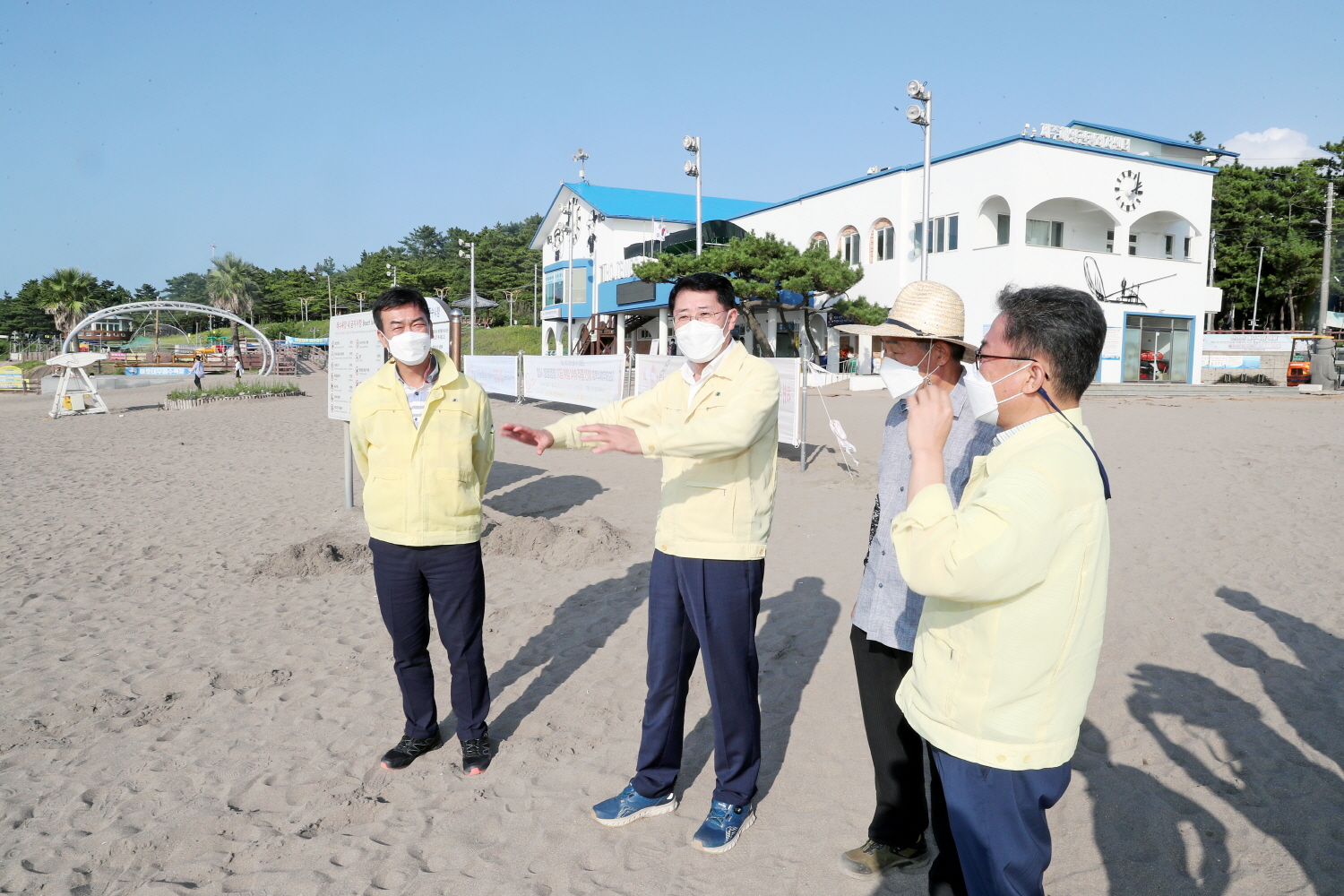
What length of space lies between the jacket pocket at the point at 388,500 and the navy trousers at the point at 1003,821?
2.30 metres

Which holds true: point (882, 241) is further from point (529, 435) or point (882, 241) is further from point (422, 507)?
point (529, 435)

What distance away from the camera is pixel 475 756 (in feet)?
11.3

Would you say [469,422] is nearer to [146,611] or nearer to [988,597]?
[988,597]

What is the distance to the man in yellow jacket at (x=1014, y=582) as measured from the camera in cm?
149

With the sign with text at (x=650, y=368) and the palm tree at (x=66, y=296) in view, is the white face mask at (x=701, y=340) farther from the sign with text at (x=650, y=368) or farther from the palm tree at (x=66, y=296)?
the palm tree at (x=66, y=296)

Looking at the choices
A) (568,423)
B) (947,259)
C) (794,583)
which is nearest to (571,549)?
(794,583)

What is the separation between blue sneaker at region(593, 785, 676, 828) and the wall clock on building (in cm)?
3221

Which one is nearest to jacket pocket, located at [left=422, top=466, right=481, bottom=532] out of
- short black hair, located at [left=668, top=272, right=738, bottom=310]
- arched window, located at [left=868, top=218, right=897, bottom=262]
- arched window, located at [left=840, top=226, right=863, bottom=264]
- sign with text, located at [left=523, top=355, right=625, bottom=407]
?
short black hair, located at [left=668, top=272, right=738, bottom=310]

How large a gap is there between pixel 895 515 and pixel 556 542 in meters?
5.08

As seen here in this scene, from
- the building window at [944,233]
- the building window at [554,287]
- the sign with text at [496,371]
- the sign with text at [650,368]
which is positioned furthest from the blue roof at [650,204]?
the sign with text at [650,368]

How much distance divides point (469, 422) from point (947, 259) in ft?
94.6

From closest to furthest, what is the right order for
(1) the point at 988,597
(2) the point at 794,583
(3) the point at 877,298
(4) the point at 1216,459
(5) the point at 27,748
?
(1) the point at 988,597
(5) the point at 27,748
(2) the point at 794,583
(4) the point at 1216,459
(3) the point at 877,298

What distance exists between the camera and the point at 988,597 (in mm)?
1498

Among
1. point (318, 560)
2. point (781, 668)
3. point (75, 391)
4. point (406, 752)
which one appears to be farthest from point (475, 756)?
point (75, 391)
